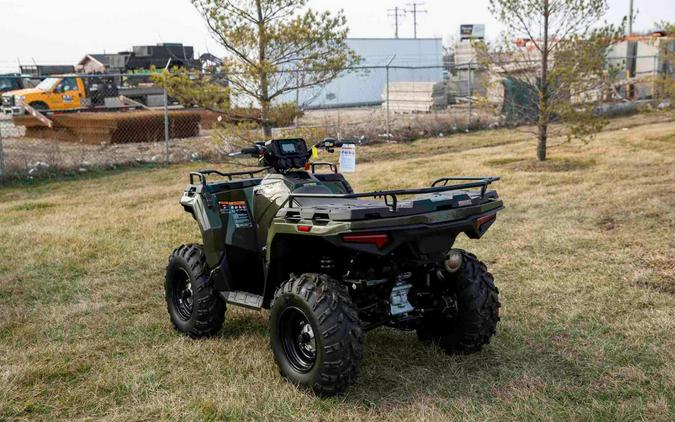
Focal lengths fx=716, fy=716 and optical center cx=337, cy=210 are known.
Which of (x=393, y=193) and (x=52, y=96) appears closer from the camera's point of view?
(x=393, y=193)

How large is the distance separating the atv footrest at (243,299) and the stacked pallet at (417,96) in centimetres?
2189

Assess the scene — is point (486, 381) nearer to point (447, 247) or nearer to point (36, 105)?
point (447, 247)

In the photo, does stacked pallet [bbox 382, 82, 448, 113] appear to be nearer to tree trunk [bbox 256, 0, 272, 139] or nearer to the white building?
the white building

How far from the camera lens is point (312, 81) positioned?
1145 cm

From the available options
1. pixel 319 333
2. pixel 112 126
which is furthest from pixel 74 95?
pixel 319 333

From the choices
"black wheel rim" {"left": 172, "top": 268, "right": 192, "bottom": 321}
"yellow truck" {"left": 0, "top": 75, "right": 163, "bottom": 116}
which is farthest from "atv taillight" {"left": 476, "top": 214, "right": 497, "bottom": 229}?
"yellow truck" {"left": 0, "top": 75, "right": 163, "bottom": 116}

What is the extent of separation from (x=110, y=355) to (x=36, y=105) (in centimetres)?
2118

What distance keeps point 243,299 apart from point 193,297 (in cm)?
45

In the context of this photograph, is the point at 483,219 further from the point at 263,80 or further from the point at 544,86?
the point at 544,86

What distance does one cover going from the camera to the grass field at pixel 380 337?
3.92 m

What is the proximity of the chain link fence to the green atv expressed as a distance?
21.4 ft

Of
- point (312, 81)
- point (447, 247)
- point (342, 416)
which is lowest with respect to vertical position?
point (342, 416)

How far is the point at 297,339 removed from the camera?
4.24m

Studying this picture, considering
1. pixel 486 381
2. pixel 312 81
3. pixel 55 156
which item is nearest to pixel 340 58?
pixel 312 81
